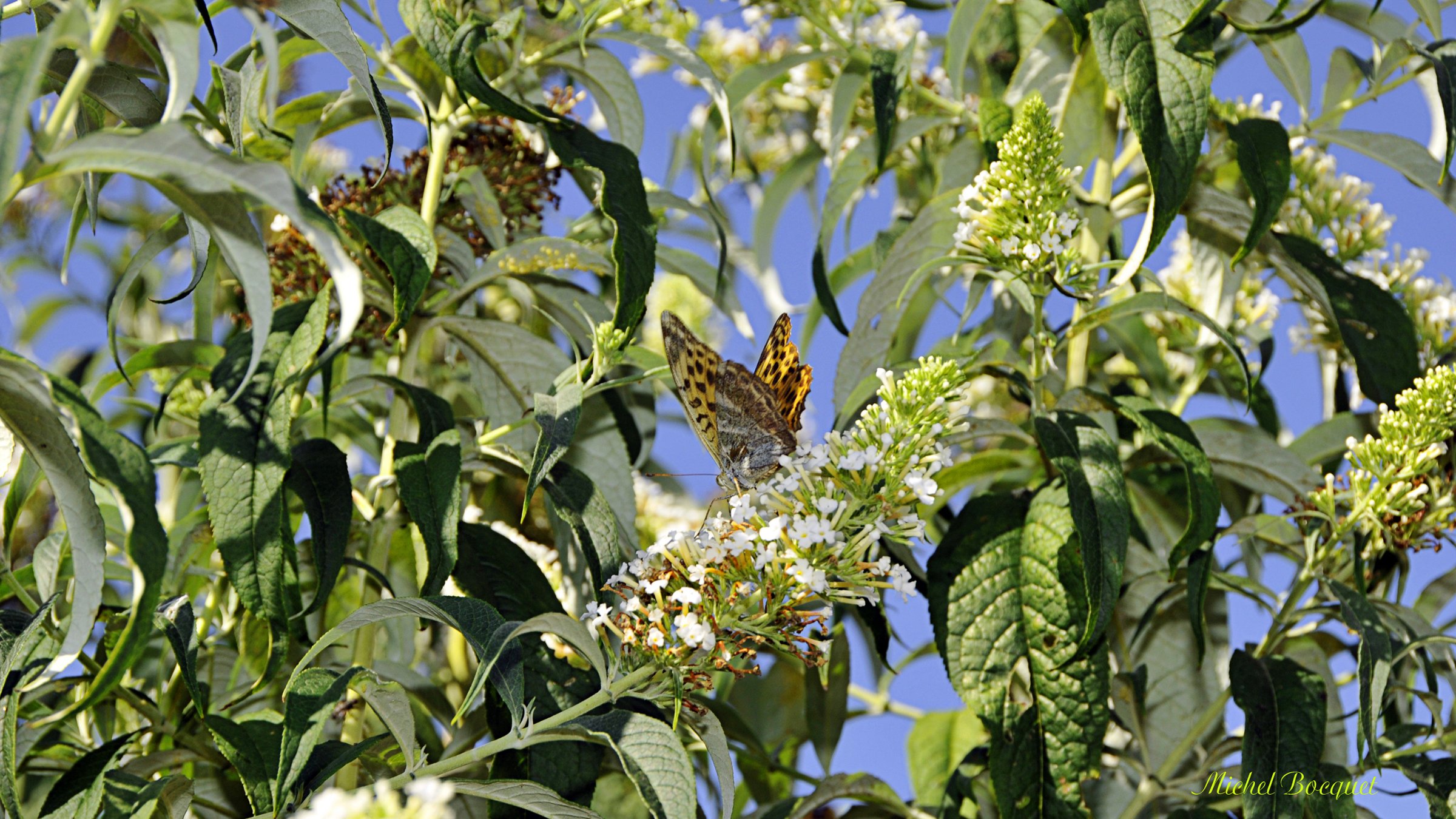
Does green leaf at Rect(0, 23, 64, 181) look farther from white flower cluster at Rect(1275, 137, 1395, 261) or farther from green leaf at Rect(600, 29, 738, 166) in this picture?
white flower cluster at Rect(1275, 137, 1395, 261)

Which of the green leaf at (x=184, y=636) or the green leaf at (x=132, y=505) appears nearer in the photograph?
the green leaf at (x=132, y=505)

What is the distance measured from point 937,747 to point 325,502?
111 centimetres

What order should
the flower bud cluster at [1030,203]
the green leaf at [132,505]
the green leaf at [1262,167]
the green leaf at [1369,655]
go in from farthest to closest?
the green leaf at [1262,167], the flower bud cluster at [1030,203], the green leaf at [1369,655], the green leaf at [132,505]

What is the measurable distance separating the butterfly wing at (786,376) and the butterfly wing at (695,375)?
89 mm

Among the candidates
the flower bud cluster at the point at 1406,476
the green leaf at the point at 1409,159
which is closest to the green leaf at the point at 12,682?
the flower bud cluster at the point at 1406,476

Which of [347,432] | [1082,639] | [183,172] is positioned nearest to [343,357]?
[347,432]

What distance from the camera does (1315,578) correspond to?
1.63 metres

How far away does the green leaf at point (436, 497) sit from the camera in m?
1.33

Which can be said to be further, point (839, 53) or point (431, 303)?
point (839, 53)

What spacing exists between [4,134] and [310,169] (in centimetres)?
220

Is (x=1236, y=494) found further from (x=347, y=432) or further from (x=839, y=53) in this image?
(x=347, y=432)

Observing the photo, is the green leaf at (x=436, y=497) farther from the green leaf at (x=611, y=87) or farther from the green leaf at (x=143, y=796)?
the green leaf at (x=611, y=87)

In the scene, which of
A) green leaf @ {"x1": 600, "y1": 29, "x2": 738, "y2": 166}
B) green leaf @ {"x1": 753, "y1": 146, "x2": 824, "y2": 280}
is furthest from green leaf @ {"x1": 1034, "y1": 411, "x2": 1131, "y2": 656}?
green leaf @ {"x1": 753, "y1": 146, "x2": 824, "y2": 280}

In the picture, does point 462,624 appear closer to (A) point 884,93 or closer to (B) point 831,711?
(B) point 831,711
